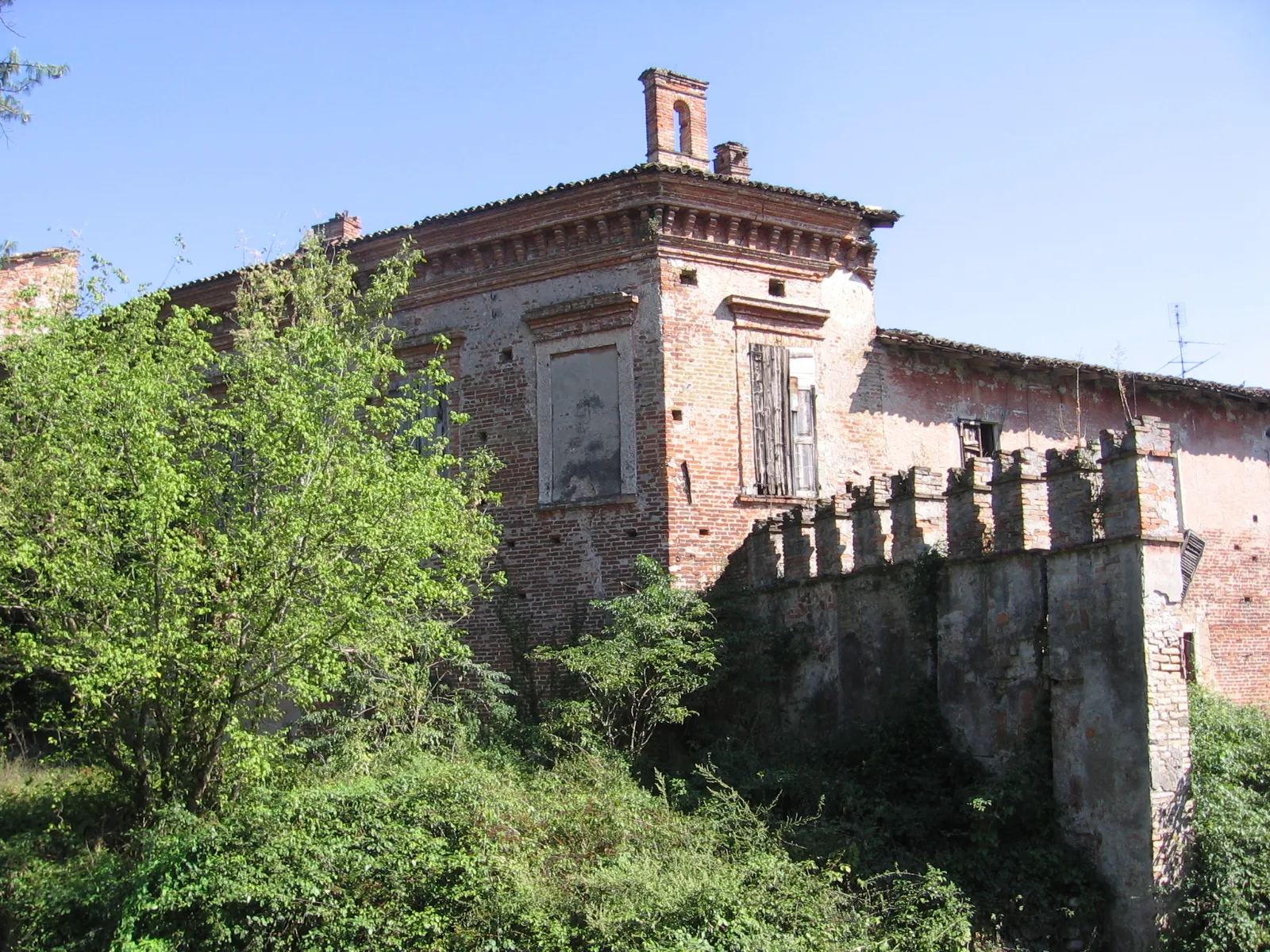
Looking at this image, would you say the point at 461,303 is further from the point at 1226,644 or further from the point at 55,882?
the point at 1226,644

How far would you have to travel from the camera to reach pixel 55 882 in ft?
40.5

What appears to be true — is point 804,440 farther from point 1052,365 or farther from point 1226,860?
point 1226,860

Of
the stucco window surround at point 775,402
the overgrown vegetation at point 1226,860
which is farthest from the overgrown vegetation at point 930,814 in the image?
the stucco window surround at point 775,402

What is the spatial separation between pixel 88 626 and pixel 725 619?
738 centimetres

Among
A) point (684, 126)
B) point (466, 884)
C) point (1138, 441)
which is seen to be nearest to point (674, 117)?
point (684, 126)

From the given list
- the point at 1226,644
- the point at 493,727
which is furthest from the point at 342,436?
the point at 1226,644

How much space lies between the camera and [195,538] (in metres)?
12.3

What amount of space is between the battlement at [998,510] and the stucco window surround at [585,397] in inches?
103

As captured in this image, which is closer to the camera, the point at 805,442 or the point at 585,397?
the point at 585,397

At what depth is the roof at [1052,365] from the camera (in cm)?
1823

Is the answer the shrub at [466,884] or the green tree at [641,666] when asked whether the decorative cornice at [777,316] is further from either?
the shrub at [466,884]

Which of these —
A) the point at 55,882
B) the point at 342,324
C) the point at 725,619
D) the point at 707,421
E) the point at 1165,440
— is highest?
the point at 342,324

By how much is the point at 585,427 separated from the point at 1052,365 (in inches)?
286

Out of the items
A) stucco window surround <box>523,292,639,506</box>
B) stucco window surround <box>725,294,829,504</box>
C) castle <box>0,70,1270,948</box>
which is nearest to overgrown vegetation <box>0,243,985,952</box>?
castle <box>0,70,1270,948</box>
